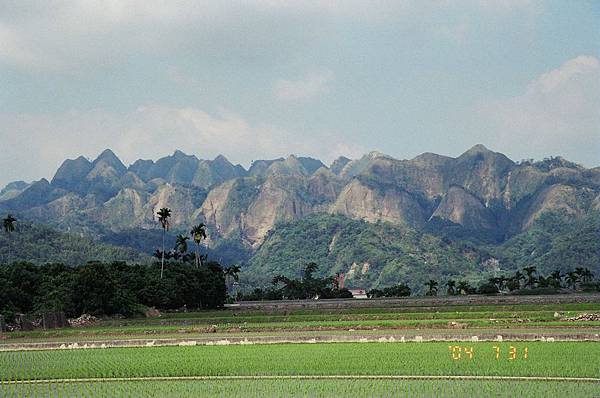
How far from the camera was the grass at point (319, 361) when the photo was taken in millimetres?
29531

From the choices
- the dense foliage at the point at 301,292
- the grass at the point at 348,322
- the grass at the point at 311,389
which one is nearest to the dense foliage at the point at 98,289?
the grass at the point at 348,322

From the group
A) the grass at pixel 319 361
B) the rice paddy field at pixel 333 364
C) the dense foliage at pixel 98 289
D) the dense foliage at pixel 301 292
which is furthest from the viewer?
the dense foliage at pixel 301 292

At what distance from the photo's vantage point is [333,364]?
105 feet

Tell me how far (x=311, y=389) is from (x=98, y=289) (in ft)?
167

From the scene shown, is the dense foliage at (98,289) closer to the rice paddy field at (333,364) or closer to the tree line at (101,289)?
the tree line at (101,289)

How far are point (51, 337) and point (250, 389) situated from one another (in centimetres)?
3278

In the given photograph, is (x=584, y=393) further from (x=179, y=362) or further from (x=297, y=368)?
(x=179, y=362)

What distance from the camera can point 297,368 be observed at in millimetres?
31469

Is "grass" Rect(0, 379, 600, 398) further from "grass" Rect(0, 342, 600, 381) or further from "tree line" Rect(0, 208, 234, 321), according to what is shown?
"tree line" Rect(0, 208, 234, 321)

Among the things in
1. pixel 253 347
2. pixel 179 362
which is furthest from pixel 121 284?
pixel 179 362

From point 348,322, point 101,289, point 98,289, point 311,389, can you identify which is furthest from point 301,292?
point 311,389

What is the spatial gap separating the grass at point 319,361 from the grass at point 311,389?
195cm

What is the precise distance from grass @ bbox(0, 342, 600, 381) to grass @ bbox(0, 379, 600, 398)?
1.95 metres

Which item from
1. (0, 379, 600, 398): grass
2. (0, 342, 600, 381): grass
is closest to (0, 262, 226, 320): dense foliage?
(0, 342, 600, 381): grass
